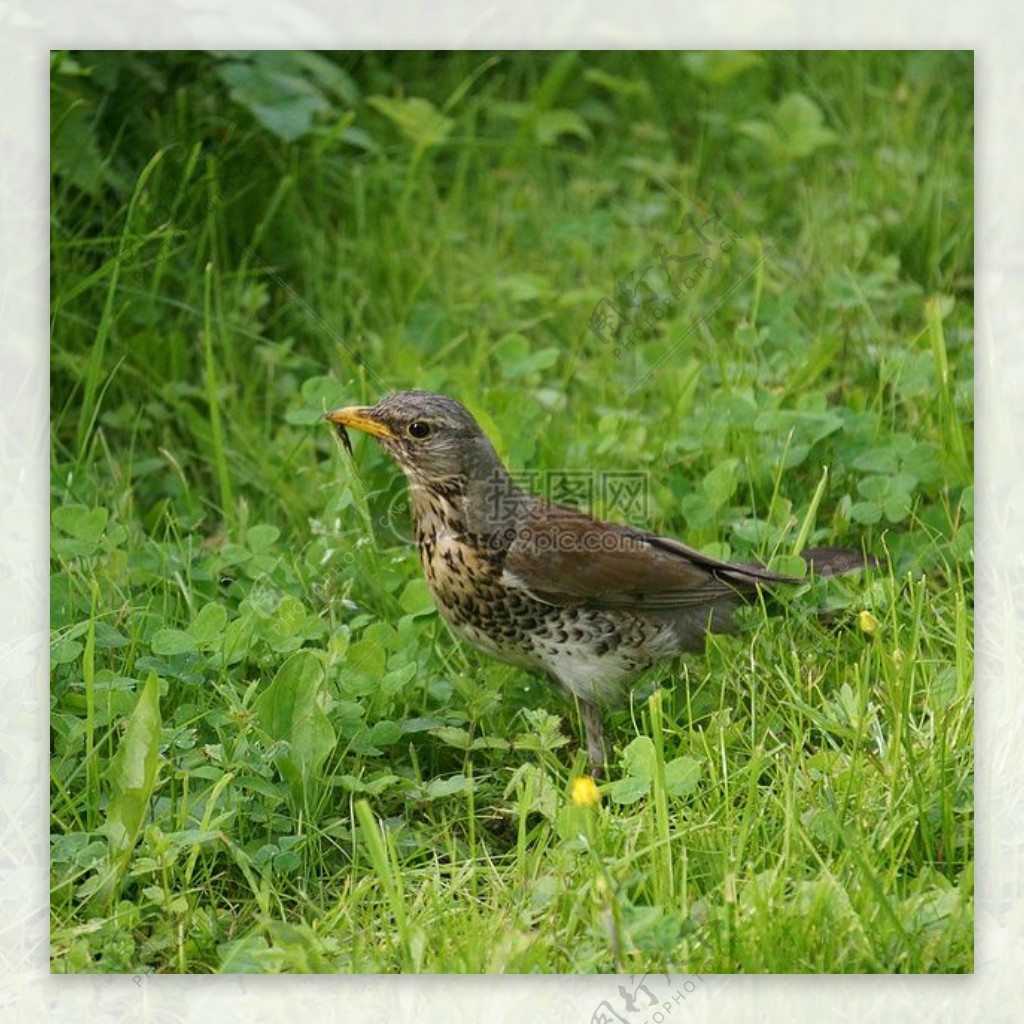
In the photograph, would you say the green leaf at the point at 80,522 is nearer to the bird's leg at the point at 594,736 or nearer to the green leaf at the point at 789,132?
the bird's leg at the point at 594,736

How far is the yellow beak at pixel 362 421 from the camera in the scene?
3793 millimetres

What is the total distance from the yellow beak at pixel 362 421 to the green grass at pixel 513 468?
0.37 meters

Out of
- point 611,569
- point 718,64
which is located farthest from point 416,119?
point 611,569

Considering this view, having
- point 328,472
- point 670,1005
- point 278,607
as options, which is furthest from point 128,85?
point 670,1005

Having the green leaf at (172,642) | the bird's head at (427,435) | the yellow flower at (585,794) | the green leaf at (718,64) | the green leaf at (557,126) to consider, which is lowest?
the yellow flower at (585,794)

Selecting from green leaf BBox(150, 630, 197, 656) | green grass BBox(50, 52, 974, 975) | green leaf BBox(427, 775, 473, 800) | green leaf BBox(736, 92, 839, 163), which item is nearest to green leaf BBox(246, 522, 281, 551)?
green grass BBox(50, 52, 974, 975)

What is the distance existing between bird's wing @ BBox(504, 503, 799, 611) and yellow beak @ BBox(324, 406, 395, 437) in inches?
13.8

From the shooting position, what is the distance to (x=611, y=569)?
385 cm

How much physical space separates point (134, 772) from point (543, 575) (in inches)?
35.6

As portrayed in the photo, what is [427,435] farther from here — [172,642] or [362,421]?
[172,642]

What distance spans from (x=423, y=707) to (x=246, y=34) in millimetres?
1465

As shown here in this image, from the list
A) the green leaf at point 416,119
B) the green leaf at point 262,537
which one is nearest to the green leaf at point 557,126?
the green leaf at point 416,119

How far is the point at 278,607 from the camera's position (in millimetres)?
3836

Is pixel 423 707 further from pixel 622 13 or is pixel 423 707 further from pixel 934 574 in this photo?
pixel 622 13
